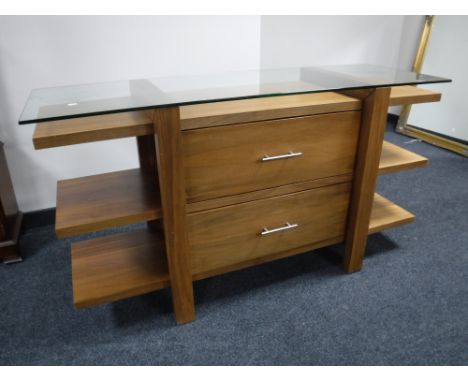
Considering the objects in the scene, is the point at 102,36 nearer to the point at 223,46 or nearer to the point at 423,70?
the point at 223,46

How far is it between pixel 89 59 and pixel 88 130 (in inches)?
25.3

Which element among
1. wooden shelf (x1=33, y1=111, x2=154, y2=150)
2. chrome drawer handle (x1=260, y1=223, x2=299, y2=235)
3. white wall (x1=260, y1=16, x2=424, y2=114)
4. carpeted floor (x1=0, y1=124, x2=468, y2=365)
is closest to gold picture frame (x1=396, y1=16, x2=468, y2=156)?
white wall (x1=260, y1=16, x2=424, y2=114)

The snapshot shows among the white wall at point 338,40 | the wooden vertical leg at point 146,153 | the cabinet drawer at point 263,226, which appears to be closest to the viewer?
the cabinet drawer at point 263,226

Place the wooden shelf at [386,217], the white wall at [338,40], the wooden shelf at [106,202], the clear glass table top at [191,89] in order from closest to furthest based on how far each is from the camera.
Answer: the clear glass table top at [191,89] → the wooden shelf at [106,202] → the wooden shelf at [386,217] → the white wall at [338,40]

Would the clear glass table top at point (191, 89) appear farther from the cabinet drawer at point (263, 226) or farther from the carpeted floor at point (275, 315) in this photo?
the carpeted floor at point (275, 315)

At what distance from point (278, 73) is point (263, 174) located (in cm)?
42

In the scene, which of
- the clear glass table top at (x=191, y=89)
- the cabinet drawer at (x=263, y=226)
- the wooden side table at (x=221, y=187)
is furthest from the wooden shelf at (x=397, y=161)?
the clear glass table top at (x=191, y=89)

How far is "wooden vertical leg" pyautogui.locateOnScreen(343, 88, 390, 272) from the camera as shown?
0.98 m

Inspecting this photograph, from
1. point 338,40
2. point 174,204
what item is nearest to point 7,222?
point 174,204

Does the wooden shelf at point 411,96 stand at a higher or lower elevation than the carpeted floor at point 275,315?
higher

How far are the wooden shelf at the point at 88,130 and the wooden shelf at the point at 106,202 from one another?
193 millimetres

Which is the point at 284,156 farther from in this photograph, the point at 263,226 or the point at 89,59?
the point at 89,59

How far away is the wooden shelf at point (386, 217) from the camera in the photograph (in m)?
1.22

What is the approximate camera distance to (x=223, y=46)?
57.6 inches
